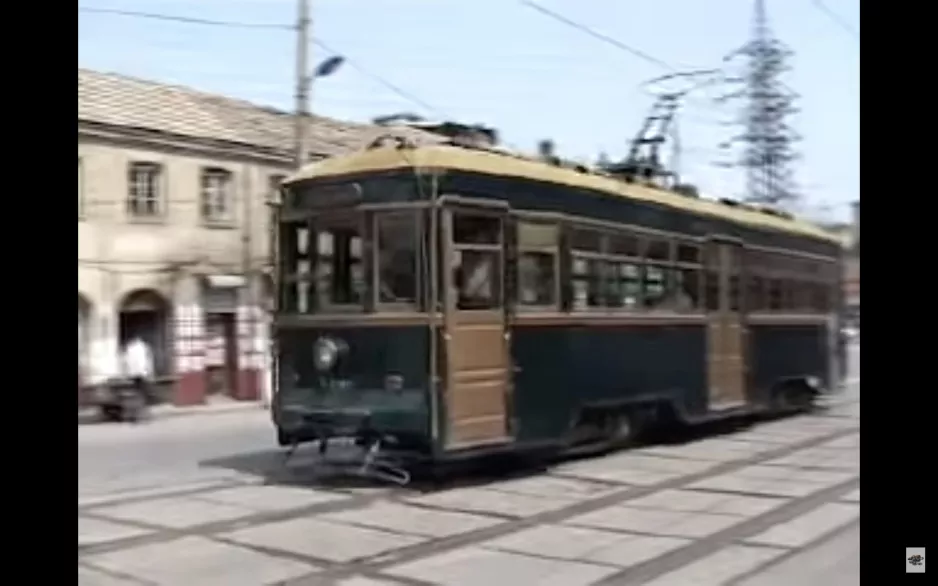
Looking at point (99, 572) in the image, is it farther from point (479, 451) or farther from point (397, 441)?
point (479, 451)

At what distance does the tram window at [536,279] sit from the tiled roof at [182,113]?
59 cm

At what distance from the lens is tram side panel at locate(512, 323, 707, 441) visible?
2244 mm

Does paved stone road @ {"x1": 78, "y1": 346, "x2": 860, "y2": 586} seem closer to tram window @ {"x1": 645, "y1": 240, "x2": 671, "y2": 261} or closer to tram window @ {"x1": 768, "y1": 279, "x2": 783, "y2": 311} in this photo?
tram window @ {"x1": 768, "y1": 279, "x2": 783, "y2": 311}

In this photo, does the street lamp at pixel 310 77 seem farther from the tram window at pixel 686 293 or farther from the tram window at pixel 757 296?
the tram window at pixel 757 296

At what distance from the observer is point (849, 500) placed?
1857mm

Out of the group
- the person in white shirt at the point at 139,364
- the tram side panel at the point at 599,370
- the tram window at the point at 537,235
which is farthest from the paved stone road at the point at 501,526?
the tram window at the point at 537,235

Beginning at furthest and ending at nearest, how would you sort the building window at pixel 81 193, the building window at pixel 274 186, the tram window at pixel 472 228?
the tram window at pixel 472 228, the building window at pixel 274 186, the building window at pixel 81 193

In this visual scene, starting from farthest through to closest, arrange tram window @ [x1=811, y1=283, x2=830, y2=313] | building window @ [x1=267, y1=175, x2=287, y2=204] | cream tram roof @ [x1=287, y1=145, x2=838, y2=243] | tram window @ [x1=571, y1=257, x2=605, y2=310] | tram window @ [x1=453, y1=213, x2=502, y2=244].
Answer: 1. tram window @ [x1=571, y1=257, x2=605, y2=310]
2. tram window @ [x1=453, y1=213, x2=502, y2=244]
3. tram window @ [x1=811, y1=283, x2=830, y2=313]
4. cream tram roof @ [x1=287, y1=145, x2=838, y2=243]
5. building window @ [x1=267, y1=175, x2=287, y2=204]

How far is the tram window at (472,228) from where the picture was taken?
7.35 ft

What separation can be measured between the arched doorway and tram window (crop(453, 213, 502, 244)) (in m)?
0.68

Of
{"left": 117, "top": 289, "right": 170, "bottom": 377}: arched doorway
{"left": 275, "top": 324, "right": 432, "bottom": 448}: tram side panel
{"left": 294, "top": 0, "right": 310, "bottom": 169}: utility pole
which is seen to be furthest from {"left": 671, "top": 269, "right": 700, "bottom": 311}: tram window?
{"left": 117, "top": 289, "right": 170, "bottom": 377}: arched doorway

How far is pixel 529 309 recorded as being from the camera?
2.35 metres
